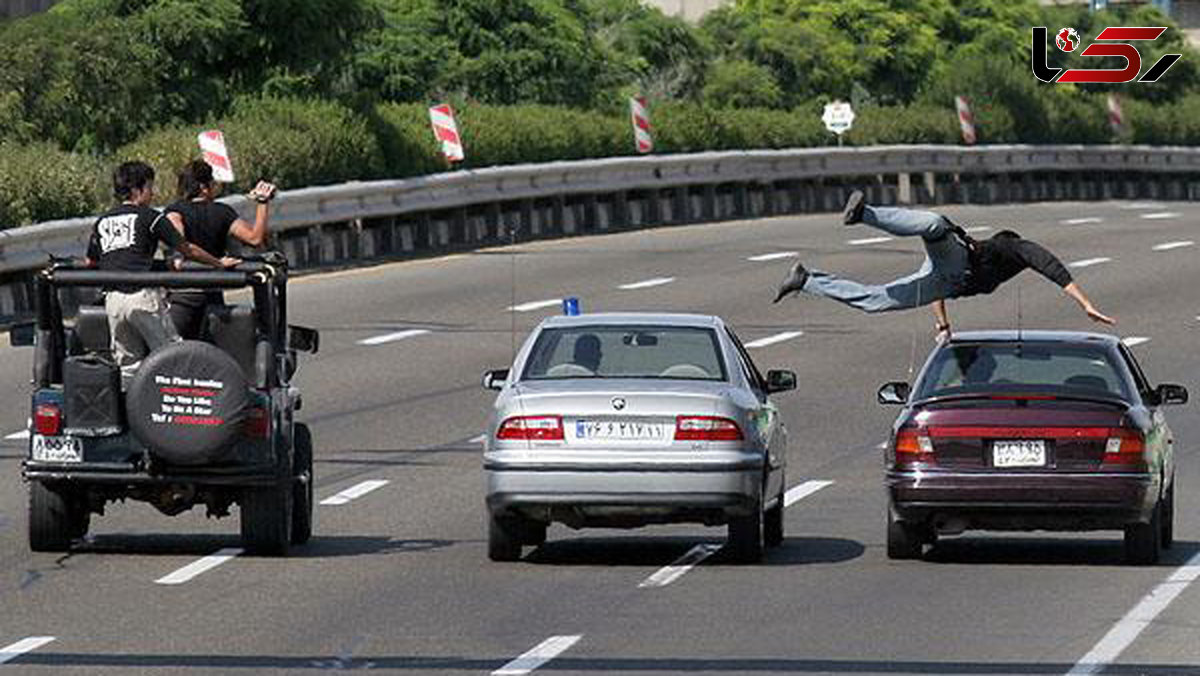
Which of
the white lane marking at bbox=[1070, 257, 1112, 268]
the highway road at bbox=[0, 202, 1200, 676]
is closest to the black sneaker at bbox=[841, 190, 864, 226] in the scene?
the highway road at bbox=[0, 202, 1200, 676]

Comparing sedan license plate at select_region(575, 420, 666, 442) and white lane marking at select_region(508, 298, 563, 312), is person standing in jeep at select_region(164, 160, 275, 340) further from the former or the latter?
white lane marking at select_region(508, 298, 563, 312)

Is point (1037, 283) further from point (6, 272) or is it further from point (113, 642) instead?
point (113, 642)

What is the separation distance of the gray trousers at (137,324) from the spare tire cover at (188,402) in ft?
1.88

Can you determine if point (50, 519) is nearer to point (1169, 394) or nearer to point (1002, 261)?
point (1169, 394)

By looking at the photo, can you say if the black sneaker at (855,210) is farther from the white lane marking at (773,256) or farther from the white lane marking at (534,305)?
the white lane marking at (773,256)

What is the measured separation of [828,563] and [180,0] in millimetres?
31685

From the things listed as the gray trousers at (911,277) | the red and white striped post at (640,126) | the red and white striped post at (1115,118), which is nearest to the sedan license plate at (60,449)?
the gray trousers at (911,277)

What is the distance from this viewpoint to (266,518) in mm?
18172

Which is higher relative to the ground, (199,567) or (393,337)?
(199,567)

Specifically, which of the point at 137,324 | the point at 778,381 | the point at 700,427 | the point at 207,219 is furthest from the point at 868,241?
the point at 700,427

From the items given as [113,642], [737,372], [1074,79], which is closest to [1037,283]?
[737,372]

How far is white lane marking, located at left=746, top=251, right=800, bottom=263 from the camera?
1757 inches

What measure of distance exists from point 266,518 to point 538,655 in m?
4.06

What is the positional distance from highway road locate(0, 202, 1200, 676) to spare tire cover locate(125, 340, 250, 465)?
2.13 feet
